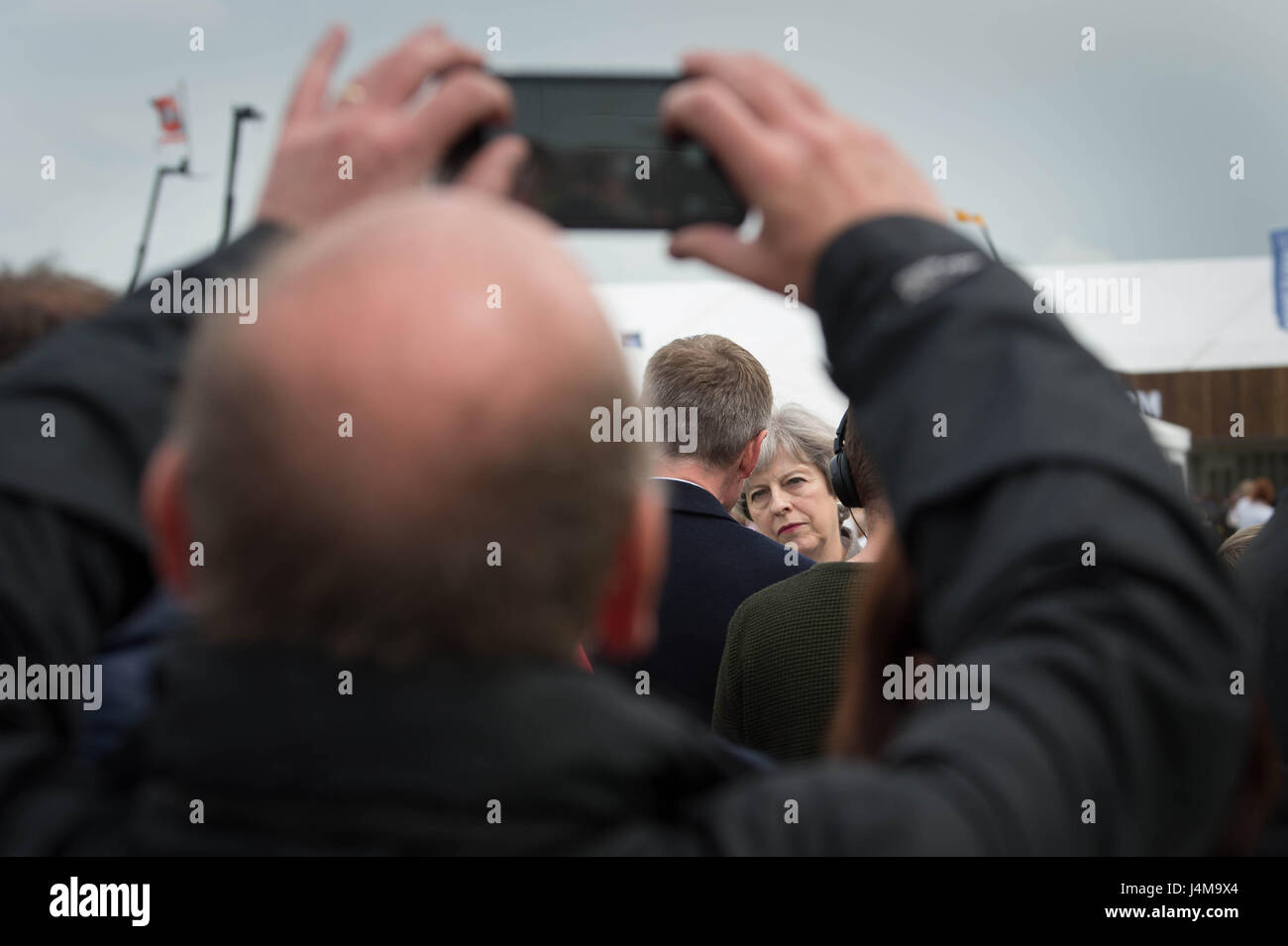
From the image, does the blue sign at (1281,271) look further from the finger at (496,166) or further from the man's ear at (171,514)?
the man's ear at (171,514)

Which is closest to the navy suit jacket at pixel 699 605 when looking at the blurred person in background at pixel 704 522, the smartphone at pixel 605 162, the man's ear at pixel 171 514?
the blurred person in background at pixel 704 522

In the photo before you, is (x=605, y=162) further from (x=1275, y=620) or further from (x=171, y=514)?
(x=1275, y=620)

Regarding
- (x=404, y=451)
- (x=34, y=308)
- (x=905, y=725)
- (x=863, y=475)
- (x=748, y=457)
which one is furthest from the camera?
(x=748, y=457)

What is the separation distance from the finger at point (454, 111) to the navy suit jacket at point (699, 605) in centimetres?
195

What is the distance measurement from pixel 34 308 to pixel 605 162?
828 mm

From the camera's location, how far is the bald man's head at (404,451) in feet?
1.88

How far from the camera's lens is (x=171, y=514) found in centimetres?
64

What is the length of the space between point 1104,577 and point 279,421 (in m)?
0.44

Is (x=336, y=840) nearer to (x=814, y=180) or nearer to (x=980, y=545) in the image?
(x=980, y=545)

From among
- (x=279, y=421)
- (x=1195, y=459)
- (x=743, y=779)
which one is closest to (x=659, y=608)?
(x=743, y=779)

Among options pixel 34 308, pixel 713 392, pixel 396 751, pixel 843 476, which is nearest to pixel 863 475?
pixel 843 476

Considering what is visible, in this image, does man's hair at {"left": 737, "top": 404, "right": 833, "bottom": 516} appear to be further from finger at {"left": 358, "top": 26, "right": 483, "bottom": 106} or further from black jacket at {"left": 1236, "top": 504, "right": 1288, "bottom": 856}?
finger at {"left": 358, "top": 26, "right": 483, "bottom": 106}

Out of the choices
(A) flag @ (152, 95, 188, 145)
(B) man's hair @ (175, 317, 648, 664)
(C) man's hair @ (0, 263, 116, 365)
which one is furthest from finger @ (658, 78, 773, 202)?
(A) flag @ (152, 95, 188, 145)

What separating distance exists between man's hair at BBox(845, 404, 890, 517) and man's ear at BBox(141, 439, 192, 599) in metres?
1.86
